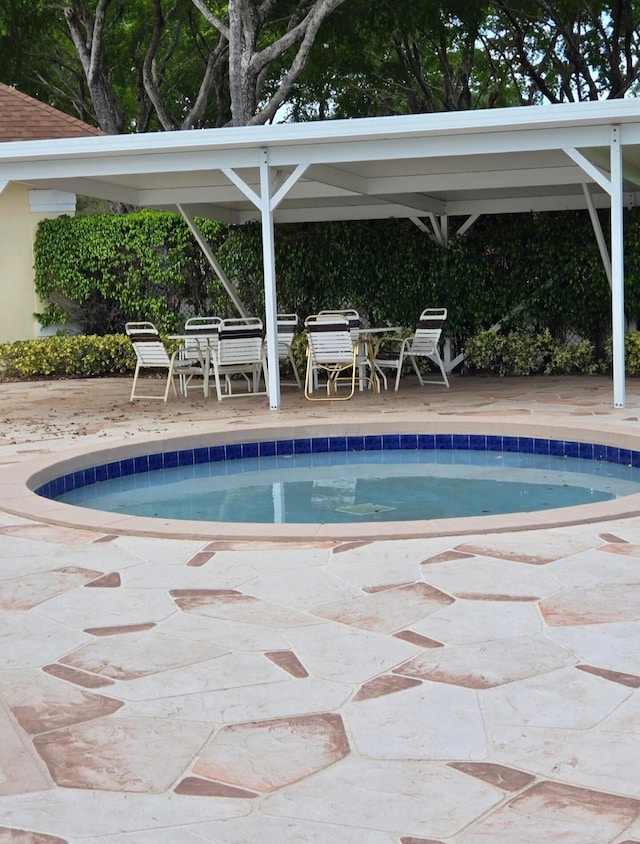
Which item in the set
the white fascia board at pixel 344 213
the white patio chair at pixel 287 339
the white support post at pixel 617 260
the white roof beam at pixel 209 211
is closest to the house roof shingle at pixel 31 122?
the white roof beam at pixel 209 211

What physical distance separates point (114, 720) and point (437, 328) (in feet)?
30.9

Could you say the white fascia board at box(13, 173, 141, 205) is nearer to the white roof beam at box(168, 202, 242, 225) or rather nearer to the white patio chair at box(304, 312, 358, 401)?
the white roof beam at box(168, 202, 242, 225)

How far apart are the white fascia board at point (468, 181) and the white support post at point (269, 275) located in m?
2.08

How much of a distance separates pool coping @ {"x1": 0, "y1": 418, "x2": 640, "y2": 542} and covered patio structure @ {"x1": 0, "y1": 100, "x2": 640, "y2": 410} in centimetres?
149

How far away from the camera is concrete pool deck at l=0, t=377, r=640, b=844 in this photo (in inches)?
103

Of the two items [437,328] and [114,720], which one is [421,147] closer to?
[437,328]

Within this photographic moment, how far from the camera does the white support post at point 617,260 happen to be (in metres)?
9.04

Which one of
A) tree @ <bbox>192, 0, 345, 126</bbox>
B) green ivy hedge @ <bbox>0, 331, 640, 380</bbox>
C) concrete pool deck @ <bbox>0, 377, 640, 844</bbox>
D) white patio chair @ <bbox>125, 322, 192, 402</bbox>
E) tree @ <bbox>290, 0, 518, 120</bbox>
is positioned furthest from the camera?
tree @ <bbox>290, 0, 518, 120</bbox>

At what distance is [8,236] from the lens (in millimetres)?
15477

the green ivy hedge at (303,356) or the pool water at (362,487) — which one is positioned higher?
the green ivy hedge at (303,356)

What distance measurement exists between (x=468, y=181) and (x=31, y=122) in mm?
7311

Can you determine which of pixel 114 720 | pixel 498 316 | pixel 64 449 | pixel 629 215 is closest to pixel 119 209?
pixel 498 316

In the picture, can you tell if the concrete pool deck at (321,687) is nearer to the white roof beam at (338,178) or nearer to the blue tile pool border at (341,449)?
the blue tile pool border at (341,449)

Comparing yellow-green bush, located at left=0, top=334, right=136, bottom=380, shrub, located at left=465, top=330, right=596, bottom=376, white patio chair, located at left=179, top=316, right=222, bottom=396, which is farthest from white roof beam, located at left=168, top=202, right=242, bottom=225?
shrub, located at left=465, top=330, right=596, bottom=376
